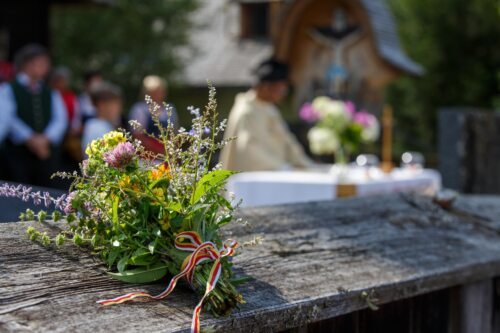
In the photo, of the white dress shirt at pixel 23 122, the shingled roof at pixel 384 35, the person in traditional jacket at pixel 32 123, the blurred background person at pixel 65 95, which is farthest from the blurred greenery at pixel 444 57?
the person in traditional jacket at pixel 32 123

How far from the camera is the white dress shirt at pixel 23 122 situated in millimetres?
7633

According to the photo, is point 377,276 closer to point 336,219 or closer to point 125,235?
point 336,219

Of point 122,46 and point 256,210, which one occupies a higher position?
point 122,46

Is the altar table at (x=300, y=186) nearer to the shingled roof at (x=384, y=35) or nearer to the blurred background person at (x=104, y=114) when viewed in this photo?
the blurred background person at (x=104, y=114)

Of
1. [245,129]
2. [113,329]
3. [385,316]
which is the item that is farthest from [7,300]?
[245,129]

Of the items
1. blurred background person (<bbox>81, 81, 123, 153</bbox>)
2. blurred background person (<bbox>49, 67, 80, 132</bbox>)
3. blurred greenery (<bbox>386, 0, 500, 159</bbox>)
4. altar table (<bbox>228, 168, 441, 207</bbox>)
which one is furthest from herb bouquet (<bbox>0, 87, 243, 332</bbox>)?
blurred greenery (<bbox>386, 0, 500, 159</bbox>)

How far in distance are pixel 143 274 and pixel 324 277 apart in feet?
2.06

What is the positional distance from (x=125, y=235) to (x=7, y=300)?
0.36 m

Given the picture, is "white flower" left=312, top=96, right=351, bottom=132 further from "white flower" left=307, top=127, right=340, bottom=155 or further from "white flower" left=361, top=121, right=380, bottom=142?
"white flower" left=361, top=121, right=380, bottom=142

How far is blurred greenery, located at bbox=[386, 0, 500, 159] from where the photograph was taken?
19.6 meters

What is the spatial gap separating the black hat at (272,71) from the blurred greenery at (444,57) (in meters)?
12.6

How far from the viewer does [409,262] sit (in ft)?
9.12

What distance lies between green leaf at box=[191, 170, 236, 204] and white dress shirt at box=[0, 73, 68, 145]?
19.2ft

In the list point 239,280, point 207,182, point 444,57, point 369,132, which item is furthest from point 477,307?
point 444,57
